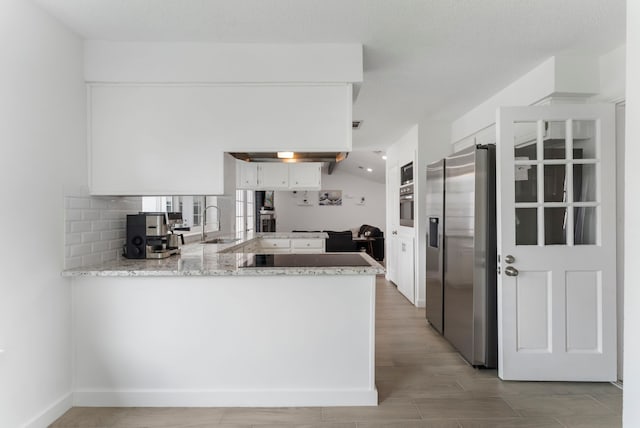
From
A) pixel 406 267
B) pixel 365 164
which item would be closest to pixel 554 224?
pixel 406 267

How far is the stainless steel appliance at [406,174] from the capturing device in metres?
4.95

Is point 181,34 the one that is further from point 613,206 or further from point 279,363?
point 613,206

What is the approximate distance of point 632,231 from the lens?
1.27 m

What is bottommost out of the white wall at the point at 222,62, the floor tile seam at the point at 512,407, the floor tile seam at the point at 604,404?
the floor tile seam at the point at 512,407

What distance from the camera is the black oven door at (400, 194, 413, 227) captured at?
4910 mm

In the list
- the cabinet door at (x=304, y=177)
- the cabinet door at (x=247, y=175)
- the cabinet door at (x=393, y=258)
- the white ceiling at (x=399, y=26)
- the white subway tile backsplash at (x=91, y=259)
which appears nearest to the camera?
the white ceiling at (x=399, y=26)

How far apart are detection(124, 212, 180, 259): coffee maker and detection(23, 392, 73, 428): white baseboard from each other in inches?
36.6

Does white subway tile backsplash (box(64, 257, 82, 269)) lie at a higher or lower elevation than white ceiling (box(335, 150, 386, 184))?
lower

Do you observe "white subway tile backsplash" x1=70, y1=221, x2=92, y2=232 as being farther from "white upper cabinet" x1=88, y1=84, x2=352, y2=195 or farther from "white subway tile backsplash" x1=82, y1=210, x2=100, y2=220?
"white upper cabinet" x1=88, y1=84, x2=352, y2=195

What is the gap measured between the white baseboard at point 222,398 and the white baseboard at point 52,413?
0.06 metres

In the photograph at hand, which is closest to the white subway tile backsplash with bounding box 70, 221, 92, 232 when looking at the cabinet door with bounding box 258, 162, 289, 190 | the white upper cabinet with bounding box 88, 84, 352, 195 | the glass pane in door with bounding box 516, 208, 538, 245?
the white upper cabinet with bounding box 88, 84, 352, 195

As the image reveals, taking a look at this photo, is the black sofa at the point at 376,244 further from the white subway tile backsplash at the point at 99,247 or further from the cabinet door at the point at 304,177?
the white subway tile backsplash at the point at 99,247

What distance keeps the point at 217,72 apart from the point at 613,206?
2811mm

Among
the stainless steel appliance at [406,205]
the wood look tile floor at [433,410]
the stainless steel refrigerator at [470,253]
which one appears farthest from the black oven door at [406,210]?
the wood look tile floor at [433,410]
